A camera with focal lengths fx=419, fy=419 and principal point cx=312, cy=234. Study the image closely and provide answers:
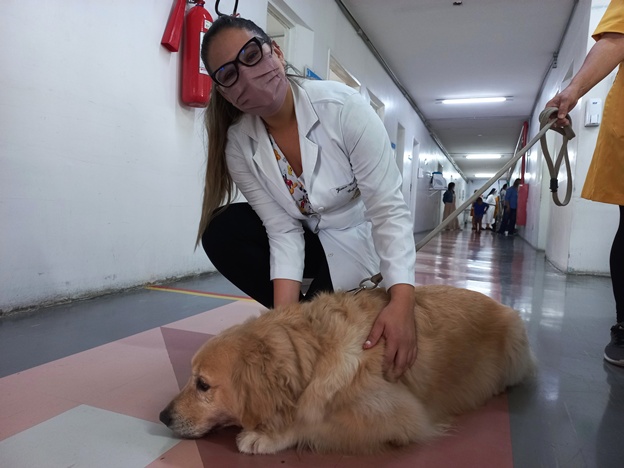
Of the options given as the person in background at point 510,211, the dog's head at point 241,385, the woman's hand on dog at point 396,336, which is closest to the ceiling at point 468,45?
the person in background at point 510,211

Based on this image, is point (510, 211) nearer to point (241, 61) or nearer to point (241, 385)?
point (241, 61)

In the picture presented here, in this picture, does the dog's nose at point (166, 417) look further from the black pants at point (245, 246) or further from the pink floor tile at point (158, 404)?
the black pants at point (245, 246)

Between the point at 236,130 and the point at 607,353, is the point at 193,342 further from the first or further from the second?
the point at 607,353

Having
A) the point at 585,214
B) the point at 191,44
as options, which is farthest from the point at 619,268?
the point at 585,214

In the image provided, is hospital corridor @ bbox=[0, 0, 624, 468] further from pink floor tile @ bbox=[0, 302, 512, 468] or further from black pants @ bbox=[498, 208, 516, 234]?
black pants @ bbox=[498, 208, 516, 234]

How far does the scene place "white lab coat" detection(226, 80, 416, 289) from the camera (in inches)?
47.3

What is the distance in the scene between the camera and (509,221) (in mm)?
11445

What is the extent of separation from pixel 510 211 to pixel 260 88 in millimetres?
11445

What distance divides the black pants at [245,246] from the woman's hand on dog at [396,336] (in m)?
0.55

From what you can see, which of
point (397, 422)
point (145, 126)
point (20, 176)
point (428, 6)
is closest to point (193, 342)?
point (397, 422)

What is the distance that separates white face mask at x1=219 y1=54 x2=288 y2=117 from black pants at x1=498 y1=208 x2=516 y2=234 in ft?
37.0

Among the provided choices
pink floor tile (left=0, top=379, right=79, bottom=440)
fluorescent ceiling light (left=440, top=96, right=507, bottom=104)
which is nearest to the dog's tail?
pink floor tile (left=0, top=379, right=79, bottom=440)

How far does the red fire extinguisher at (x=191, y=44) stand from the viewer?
265cm

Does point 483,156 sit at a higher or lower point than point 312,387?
higher
